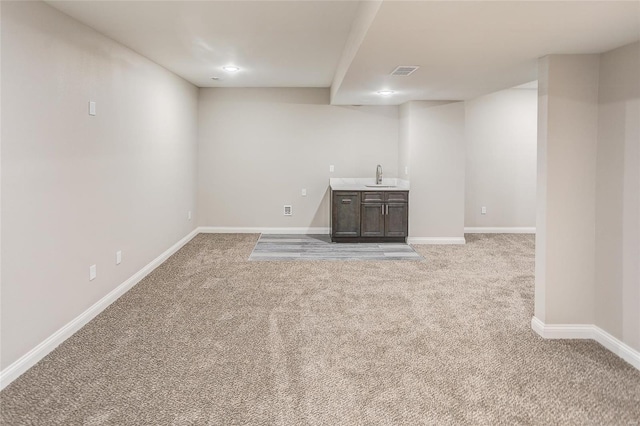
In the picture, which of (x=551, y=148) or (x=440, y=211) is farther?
(x=440, y=211)

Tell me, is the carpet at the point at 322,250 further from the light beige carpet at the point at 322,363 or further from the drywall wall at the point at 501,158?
the drywall wall at the point at 501,158

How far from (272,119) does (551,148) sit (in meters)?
5.13

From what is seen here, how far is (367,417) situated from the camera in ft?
7.97

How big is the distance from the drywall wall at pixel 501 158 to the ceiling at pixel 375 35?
6.56ft

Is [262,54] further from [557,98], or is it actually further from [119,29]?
[557,98]

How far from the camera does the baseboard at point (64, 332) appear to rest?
2.81 metres

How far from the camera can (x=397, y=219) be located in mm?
7113

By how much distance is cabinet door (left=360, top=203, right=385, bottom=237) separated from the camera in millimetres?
7109

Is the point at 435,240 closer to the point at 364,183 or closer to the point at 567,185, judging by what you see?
the point at 364,183

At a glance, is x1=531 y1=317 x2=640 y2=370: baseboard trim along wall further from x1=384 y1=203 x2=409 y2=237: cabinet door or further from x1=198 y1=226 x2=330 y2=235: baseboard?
x1=198 y1=226 x2=330 y2=235: baseboard

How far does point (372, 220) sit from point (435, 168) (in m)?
1.20

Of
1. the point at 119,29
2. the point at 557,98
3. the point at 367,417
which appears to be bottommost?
the point at 367,417

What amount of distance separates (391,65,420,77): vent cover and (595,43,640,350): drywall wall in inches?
57.4

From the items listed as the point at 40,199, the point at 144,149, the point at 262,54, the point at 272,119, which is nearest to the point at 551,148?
the point at 262,54
